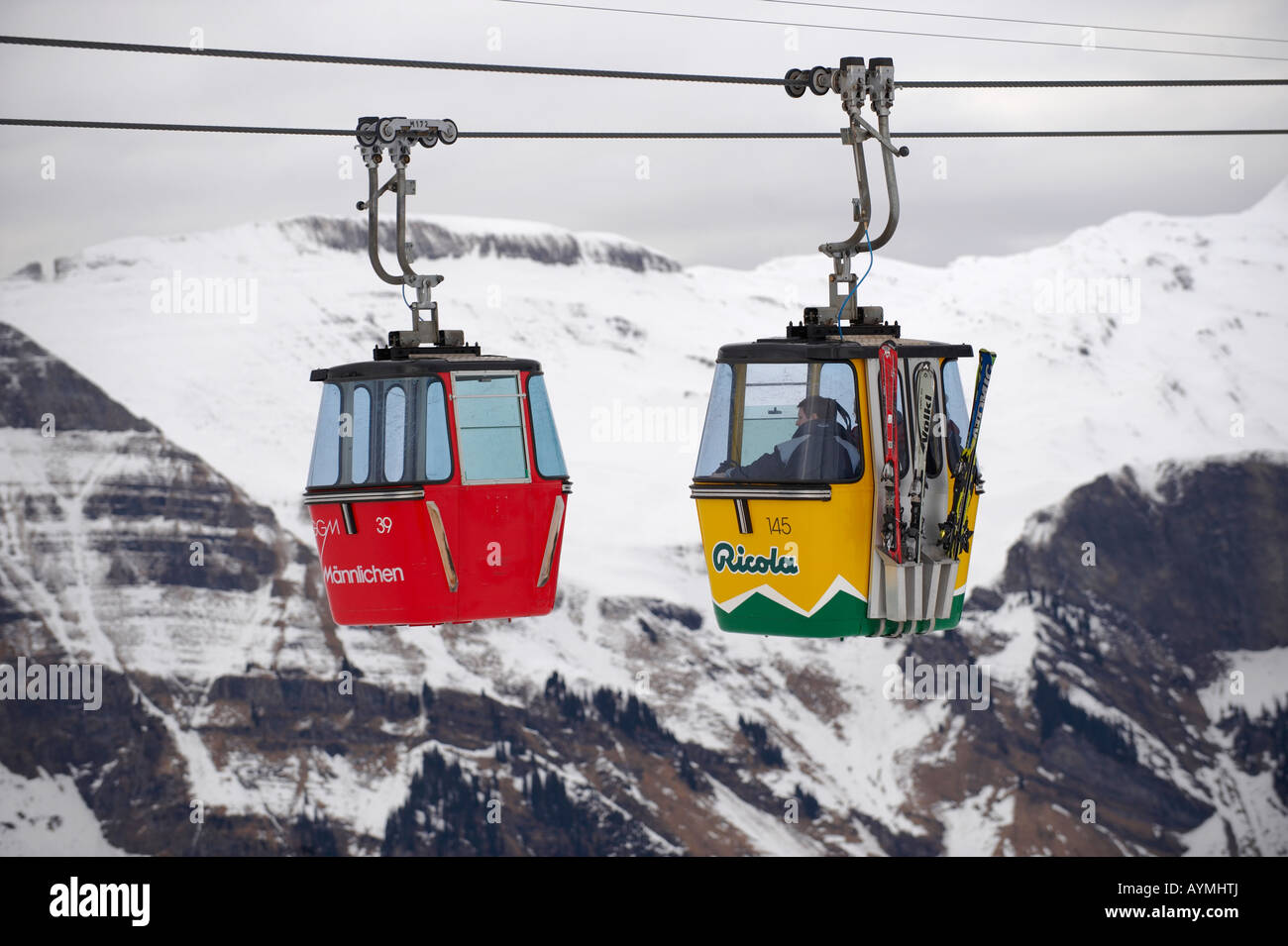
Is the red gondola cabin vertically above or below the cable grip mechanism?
below

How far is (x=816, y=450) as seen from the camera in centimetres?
1981

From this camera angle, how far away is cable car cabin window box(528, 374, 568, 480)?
22.6m

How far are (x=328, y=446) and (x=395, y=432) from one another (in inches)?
40.5

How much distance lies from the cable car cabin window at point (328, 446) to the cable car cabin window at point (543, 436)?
2.30 m

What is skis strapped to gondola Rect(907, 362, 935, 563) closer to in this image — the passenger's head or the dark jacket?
the dark jacket

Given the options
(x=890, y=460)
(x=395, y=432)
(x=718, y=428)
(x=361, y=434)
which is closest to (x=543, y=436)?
(x=395, y=432)

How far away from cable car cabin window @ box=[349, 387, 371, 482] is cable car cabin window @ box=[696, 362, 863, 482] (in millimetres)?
4128

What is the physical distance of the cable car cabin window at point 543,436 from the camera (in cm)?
2264

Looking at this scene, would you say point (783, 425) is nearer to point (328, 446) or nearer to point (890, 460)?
point (890, 460)

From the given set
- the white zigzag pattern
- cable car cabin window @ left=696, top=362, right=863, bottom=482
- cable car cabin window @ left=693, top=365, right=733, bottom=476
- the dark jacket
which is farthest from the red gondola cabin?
the dark jacket

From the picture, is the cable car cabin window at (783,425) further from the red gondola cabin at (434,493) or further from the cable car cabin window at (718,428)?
the red gondola cabin at (434,493)

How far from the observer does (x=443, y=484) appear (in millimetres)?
21844
